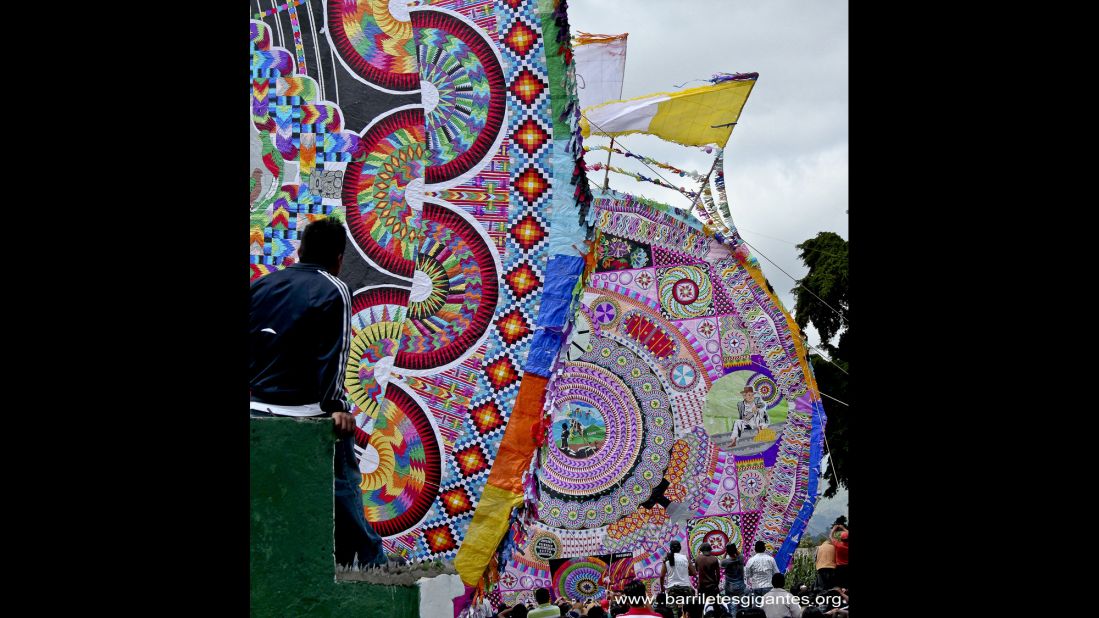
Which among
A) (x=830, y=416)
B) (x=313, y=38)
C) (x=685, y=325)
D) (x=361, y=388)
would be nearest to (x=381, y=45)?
(x=313, y=38)

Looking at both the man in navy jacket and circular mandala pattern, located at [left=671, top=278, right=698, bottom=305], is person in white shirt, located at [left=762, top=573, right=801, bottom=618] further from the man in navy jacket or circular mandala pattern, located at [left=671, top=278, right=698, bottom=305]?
the man in navy jacket

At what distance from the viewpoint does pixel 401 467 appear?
11.3 ft

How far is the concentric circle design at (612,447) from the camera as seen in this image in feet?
36.9

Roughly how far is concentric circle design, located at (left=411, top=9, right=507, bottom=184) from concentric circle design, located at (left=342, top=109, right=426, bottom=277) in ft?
0.54

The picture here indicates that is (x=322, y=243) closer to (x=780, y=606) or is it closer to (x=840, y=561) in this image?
(x=780, y=606)

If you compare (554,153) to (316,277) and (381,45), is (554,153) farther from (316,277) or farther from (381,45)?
(316,277)

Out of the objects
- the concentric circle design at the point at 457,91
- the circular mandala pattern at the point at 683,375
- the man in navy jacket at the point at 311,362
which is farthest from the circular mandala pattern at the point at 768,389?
the man in navy jacket at the point at 311,362

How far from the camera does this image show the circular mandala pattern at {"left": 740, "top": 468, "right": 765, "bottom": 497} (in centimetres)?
1108

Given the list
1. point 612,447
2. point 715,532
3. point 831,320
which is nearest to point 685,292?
point 612,447

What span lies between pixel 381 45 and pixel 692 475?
333 inches

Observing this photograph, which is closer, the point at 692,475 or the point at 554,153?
the point at 554,153

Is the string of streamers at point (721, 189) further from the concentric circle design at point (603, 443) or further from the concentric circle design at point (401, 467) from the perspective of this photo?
the concentric circle design at point (401, 467)

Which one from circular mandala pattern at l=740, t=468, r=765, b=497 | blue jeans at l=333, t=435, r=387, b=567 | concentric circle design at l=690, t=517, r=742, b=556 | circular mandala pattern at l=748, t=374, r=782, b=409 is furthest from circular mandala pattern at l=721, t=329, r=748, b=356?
blue jeans at l=333, t=435, r=387, b=567

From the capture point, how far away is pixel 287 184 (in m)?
3.28
